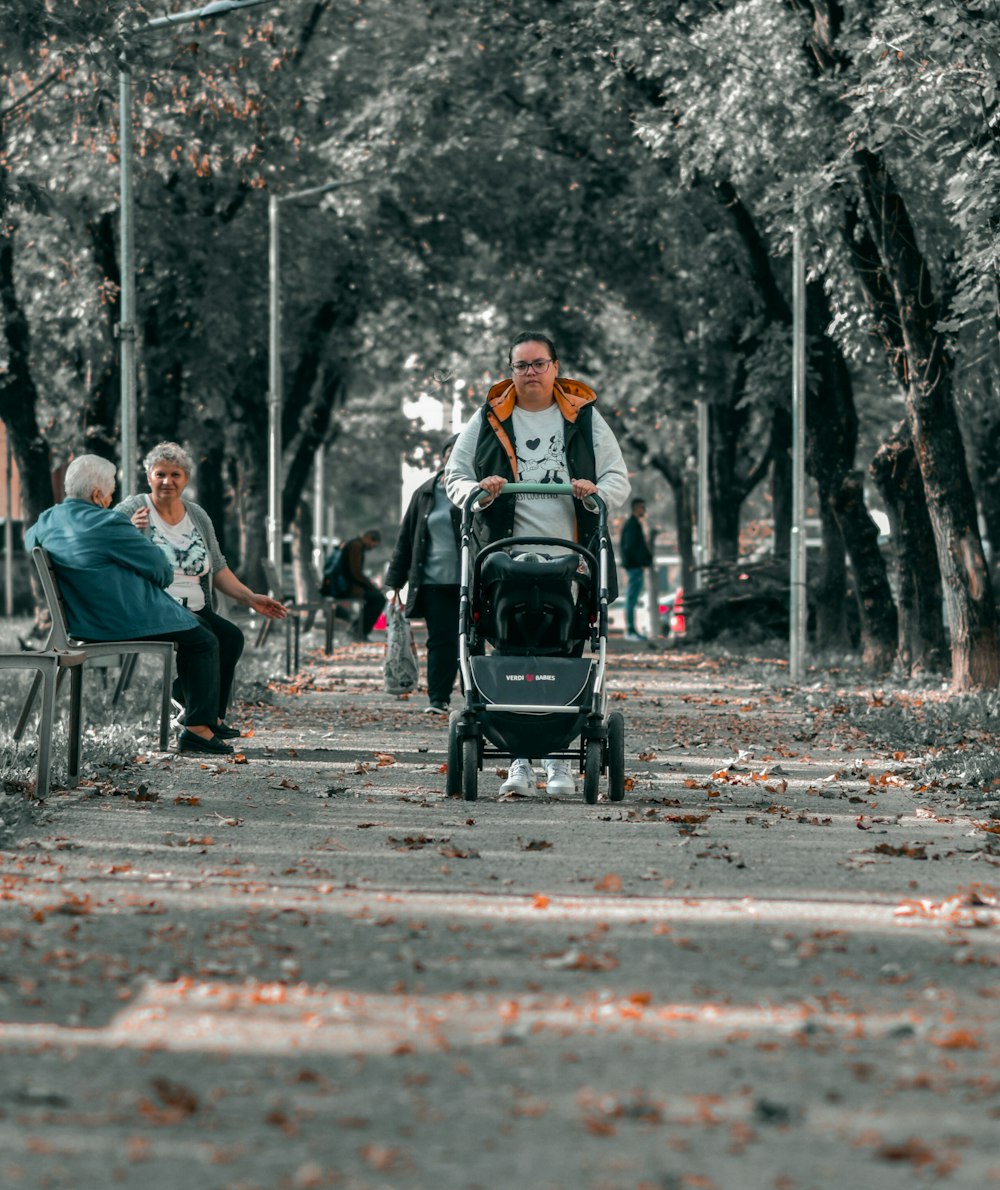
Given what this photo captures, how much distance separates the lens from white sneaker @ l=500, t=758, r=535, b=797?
9828 millimetres

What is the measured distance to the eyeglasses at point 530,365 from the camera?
9711 millimetres

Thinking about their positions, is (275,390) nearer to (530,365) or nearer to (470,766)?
(530,365)

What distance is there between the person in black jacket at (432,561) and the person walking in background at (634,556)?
57.4 feet

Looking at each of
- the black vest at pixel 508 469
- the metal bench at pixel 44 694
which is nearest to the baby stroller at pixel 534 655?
the black vest at pixel 508 469

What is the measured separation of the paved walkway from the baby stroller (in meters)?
0.27

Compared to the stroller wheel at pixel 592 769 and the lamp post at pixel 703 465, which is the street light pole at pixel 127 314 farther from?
the lamp post at pixel 703 465

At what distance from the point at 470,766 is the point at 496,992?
164 inches

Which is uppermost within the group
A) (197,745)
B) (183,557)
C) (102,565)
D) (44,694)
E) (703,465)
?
(703,465)

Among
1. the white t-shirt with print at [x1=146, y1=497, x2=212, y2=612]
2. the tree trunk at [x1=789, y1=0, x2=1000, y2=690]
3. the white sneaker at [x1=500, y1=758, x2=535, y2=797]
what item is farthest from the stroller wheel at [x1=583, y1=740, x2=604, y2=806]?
the tree trunk at [x1=789, y1=0, x2=1000, y2=690]

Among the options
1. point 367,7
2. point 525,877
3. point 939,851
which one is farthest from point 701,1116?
point 367,7

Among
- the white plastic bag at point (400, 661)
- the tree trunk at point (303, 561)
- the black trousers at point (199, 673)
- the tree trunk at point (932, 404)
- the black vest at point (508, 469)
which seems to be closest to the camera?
the black vest at point (508, 469)

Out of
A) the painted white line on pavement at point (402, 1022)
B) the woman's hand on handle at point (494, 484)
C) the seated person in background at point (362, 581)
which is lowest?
the painted white line on pavement at point (402, 1022)

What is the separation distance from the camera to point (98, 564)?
34.9 feet

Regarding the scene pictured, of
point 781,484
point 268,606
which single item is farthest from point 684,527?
point 268,606
